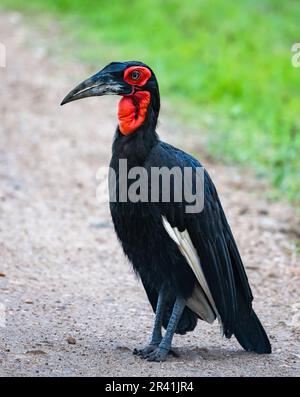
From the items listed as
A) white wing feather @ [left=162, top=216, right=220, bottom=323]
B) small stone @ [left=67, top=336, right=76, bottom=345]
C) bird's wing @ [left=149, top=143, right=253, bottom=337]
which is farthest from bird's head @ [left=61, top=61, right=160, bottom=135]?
small stone @ [left=67, top=336, right=76, bottom=345]

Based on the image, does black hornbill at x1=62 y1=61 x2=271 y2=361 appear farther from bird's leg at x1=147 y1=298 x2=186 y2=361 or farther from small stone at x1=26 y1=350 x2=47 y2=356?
small stone at x1=26 y1=350 x2=47 y2=356

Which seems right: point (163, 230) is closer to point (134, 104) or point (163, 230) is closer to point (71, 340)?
point (134, 104)

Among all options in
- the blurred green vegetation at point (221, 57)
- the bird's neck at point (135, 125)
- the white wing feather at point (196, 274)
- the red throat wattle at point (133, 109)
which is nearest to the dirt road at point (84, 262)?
the white wing feather at point (196, 274)

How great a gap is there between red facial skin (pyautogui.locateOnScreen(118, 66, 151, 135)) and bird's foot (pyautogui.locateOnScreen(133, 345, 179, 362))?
42.0 inches

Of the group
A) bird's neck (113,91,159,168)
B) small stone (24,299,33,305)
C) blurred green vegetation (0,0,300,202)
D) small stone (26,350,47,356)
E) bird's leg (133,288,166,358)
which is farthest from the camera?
blurred green vegetation (0,0,300,202)

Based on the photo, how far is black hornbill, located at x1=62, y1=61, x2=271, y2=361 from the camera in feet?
14.5

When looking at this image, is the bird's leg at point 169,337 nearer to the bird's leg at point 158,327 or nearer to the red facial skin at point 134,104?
the bird's leg at point 158,327

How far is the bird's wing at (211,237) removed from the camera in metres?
4.41

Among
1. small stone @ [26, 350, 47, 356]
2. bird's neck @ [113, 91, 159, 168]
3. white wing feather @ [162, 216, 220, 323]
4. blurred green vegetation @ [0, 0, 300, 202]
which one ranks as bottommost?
small stone @ [26, 350, 47, 356]

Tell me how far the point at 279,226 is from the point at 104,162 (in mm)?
2180

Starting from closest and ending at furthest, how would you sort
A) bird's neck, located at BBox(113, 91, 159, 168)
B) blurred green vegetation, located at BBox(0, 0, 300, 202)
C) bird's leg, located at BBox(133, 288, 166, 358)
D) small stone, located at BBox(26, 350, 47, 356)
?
small stone, located at BBox(26, 350, 47, 356) < bird's neck, located at BBox(113, 91, 159, 168) < bird's leg, located at BBox(133, 288, 166, 358) < blurred green vegetation, located at BBox(0, 0, 300, 202)

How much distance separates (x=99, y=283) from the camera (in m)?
5.97
